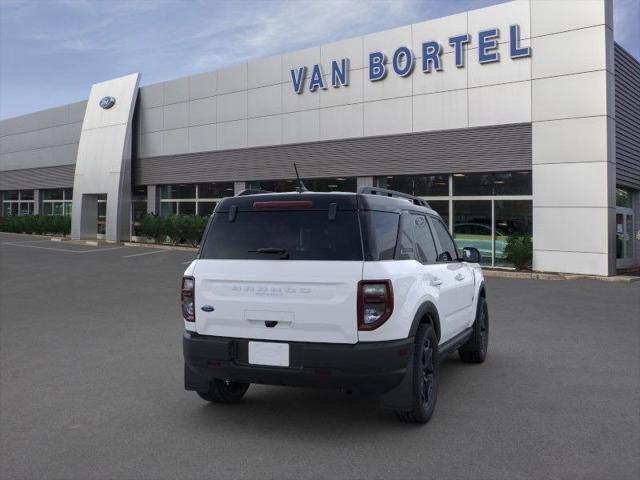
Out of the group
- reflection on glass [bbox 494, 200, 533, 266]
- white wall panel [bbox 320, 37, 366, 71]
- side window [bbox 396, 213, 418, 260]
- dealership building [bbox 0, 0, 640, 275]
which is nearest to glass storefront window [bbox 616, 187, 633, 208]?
dealership building [bbox 0, 0, 640, 275]

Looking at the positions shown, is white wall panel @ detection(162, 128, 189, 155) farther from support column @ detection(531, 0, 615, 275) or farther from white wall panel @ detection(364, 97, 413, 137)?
support column @ detection(531, 0, 615, 275)

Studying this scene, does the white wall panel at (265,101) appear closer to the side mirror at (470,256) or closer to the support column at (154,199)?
the support column at (154,199)

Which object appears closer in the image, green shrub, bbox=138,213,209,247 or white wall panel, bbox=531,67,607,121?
white wall panel, bbox=531,67,607,121

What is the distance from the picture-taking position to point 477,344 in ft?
21.5

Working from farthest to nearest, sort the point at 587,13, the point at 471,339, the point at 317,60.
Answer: the point at 317,60 < the point at 587,13 < the point at 471,339

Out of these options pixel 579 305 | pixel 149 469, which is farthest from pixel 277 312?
pixel 579 305

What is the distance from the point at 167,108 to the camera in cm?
2827

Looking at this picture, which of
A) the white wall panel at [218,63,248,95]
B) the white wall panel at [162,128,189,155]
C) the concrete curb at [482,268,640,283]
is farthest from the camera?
the white wall panel at [162,128,189,155]

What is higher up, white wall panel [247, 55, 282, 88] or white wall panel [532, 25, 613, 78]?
white wall panel [247, 55, 282, 88]

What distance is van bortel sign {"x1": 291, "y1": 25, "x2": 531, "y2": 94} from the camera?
17.9 m

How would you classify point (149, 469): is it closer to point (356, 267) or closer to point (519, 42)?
point (356, 267)

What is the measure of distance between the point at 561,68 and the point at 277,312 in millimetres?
15365

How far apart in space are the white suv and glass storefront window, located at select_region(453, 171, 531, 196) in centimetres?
1420

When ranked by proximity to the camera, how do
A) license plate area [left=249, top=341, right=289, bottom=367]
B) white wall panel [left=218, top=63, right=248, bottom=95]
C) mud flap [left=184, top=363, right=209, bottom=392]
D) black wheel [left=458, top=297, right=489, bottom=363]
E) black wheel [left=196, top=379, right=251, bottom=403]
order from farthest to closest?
white wall panel [left=218, top=63, right=248, bottom=95] < black wheel [left=458, top=297, right=489, bottom=363] < black wheel [left=196, top=379, right=251, bottom=403] < mud flap [left=184, top=363, right=209, bottom=392] < license plate area [left=249, top=341, right=289, bottom=367]
